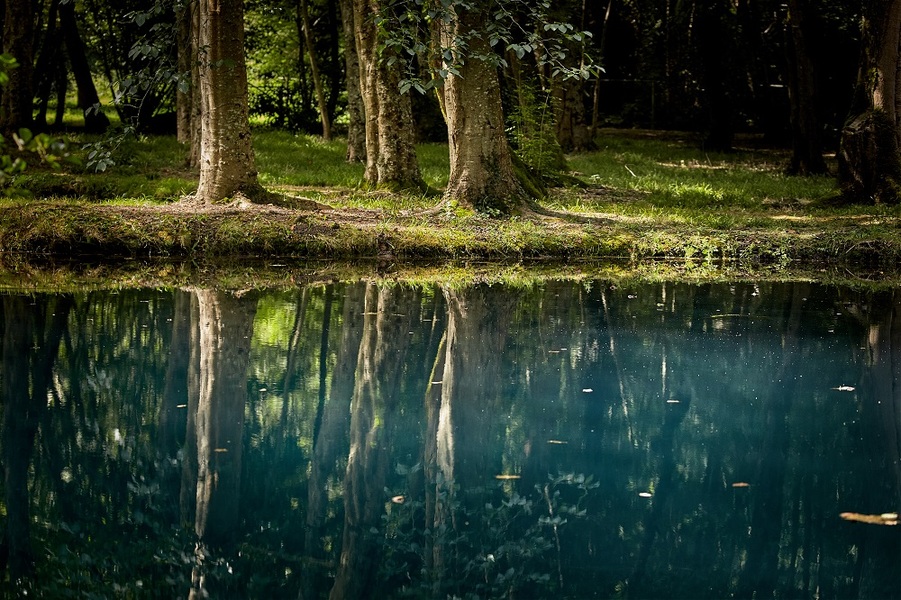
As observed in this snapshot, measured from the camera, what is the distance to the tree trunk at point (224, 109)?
13602 millimetres

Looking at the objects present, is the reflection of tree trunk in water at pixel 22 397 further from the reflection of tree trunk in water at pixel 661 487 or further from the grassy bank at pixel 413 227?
the reflection of tree trunk in water at pixel 661 487

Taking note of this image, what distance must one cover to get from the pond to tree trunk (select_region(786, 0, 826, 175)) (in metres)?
13.8

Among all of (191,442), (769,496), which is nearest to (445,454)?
(191,442)

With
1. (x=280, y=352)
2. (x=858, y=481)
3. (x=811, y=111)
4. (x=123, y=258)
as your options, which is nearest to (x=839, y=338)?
(x=858, y=481)

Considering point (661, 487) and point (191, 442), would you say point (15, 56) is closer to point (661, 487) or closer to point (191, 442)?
point (191, 442)

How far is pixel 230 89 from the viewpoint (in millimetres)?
13797

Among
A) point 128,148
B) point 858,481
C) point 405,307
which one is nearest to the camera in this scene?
point 858,481

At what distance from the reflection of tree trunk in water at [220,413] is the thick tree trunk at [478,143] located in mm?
5370

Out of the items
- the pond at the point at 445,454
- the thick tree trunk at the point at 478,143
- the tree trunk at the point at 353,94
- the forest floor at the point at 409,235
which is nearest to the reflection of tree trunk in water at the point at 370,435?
the pond at the point at 445,454

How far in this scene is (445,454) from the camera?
562cm

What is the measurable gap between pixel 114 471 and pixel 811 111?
65.5 ft

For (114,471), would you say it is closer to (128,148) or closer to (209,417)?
(209,417)

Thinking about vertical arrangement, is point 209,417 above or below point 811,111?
below

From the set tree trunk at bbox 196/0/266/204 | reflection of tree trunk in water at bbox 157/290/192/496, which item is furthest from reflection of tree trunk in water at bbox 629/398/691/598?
tree trunk at bbox 196/0/266/204
